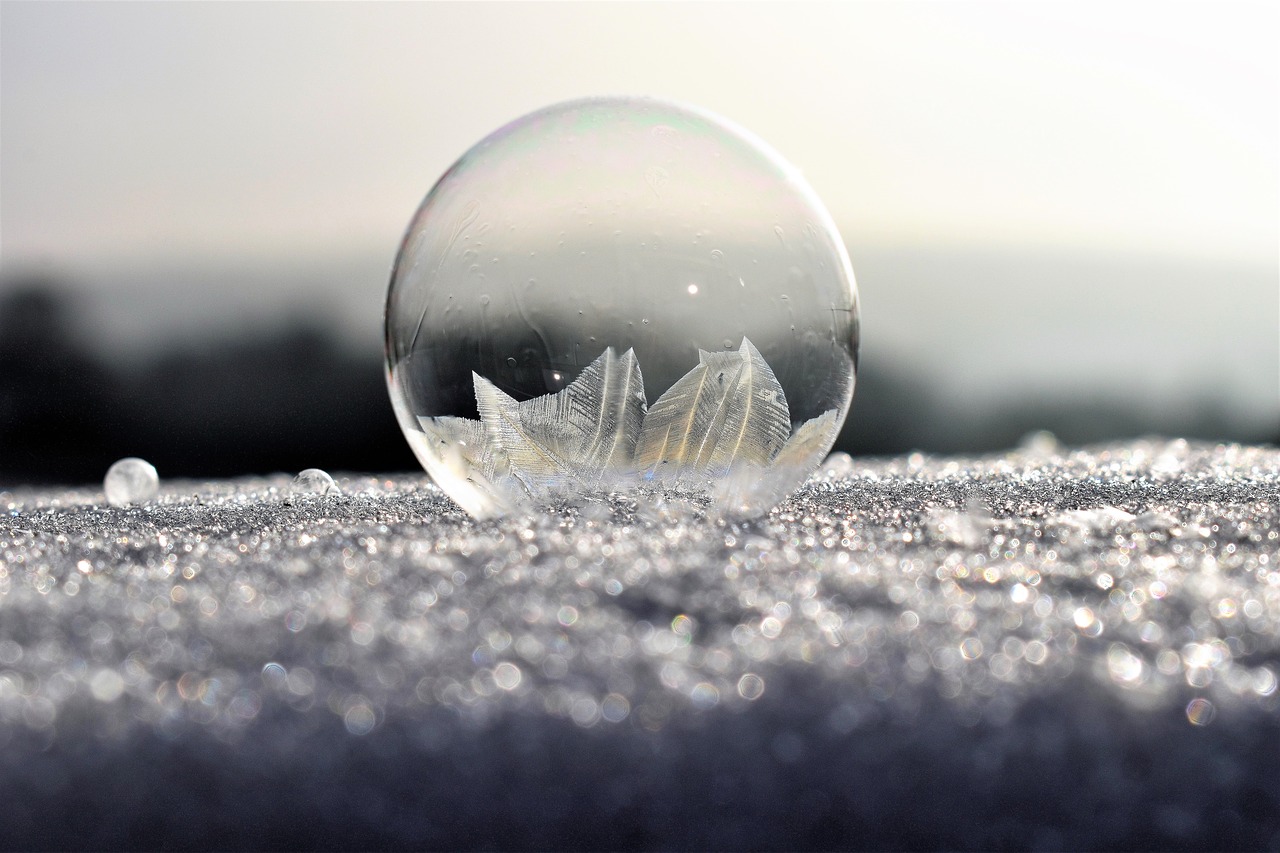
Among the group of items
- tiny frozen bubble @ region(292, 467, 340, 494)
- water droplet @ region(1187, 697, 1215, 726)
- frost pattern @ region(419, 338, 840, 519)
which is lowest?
tiny frozen bubble @ region(292, 467, 340, 494)

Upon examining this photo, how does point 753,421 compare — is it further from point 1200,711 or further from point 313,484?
point 313,484

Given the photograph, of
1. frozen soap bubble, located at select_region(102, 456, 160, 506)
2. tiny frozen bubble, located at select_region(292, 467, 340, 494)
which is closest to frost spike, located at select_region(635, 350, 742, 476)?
tiny frozen bubble, located at select_region(292, 467, 340, 494)

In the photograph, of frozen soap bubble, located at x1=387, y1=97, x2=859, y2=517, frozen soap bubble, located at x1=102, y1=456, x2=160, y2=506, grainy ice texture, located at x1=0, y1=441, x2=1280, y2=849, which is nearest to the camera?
grainy ice texture, located at x1=0, y1=441, x2=1280, y2=849

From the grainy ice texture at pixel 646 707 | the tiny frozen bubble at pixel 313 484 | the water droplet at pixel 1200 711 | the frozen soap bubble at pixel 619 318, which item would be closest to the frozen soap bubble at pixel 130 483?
the tiny frozen bubble at pixel 313 484

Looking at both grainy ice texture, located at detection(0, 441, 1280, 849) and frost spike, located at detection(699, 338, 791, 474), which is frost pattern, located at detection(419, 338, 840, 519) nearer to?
frost spike, located at detection(699, 338, 791, 474)

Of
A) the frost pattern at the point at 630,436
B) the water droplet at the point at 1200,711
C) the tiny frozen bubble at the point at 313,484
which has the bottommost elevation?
the tiny frozen bubble at the point at 313,484

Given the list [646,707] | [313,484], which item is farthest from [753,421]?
[313,484]

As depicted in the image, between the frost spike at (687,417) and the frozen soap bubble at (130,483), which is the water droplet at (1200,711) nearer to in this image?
the frost spike at (687,417)
